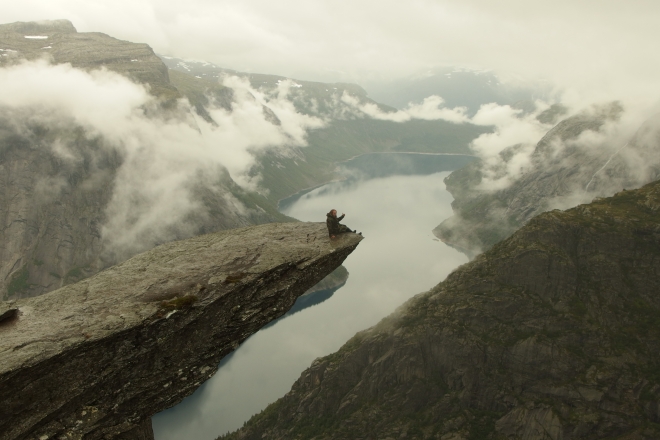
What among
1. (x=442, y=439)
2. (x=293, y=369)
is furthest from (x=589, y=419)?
(x=293, y=369)

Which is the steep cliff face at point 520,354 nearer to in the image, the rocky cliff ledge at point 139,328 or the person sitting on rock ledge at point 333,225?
the person sitting on rock ledge at point 333,225

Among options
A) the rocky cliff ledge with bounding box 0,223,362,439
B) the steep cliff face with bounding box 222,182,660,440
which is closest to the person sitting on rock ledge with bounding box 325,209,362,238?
the rocky cliff ledge with bounding box 0,223,362,439

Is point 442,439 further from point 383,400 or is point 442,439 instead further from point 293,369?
point 293,369

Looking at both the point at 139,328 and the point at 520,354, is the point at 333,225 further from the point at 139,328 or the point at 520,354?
Result: the point at 520,354

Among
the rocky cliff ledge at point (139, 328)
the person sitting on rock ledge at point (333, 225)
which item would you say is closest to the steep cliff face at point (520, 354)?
the person sitting on rock ledge at point (333, 225)

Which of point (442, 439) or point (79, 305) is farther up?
point (79, 305)
